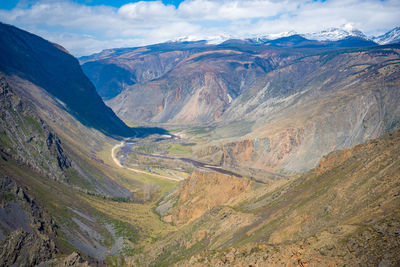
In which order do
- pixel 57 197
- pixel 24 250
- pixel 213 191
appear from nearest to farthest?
pixel 24 250
pixel 57 197
pixel 213 191

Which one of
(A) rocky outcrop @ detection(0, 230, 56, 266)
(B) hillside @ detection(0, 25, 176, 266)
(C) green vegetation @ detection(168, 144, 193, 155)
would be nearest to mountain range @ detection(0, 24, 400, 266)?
(A) rocky outcrop @ detection(0, 230, 56, 266)

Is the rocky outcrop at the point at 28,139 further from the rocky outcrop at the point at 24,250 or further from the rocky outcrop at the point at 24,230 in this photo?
the rocky outcrop at the point at 24,250

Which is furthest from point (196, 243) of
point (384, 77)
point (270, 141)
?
point (384, 77)

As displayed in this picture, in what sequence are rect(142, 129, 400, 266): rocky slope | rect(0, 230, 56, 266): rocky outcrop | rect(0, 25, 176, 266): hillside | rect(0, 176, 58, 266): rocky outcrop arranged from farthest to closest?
rect(0, 25, 176, 266): hillside → rect(0, 176, 58, 266): rocky outcrop → rect(0, 230, 56, 266): rocky outcrop → rect(142, 129, 400, 266): rocky slope

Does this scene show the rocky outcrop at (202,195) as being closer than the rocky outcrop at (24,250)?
No

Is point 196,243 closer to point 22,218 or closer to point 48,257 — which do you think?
point 48,257

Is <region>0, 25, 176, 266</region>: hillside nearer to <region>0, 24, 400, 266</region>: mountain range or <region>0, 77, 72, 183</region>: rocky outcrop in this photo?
<region>0, 77, 72, 183</region>: rocky outcrop

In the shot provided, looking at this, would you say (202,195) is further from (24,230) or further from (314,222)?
(314,222)

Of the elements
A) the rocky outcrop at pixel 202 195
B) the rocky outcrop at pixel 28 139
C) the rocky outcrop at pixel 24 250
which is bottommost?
the rocky outcrop at pixel 202 195

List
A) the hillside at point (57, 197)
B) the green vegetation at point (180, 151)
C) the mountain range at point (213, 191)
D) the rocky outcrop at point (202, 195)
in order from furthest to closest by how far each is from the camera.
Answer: the green vegetation at point (180, 151) → the rocky outcrop at point (202, 195) → the hillside at point (57, 197) → the mountain range at point (213, 191)

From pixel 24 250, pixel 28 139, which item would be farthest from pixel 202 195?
pixel 28 139

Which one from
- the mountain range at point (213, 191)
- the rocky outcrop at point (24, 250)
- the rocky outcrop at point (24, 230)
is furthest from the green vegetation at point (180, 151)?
the rocky outcrop at point (24, 250)

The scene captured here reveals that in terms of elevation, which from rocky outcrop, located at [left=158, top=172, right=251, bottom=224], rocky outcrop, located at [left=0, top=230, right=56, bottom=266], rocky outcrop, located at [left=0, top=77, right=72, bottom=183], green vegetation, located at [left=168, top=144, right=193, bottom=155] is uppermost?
rocky outcrop, located at [left=0, top=77, right=72, bottom=183]
